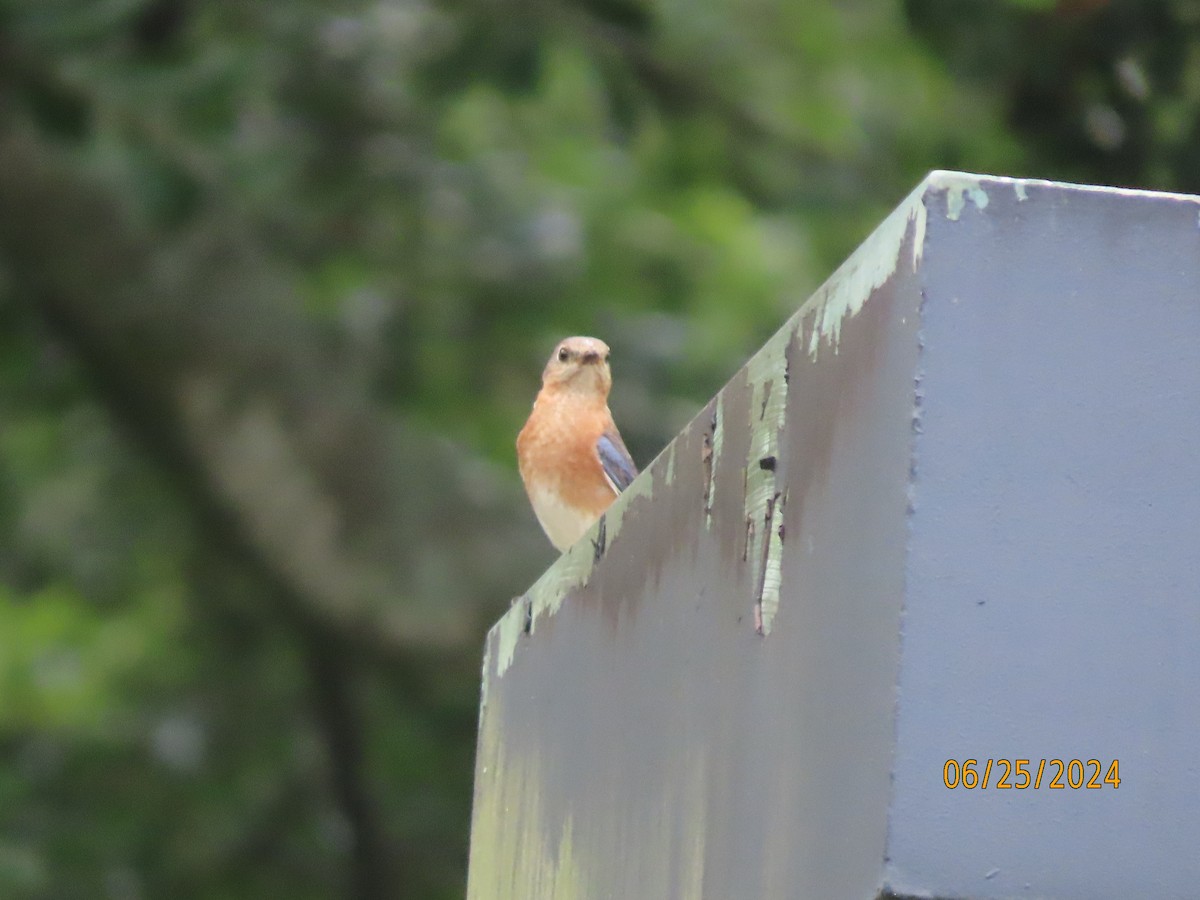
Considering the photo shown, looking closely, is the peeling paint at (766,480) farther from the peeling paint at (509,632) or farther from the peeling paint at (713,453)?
the peeling paint at (509,632)

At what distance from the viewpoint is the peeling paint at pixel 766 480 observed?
1839 millimetres

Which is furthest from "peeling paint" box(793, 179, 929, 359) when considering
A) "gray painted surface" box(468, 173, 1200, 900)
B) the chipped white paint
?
the chipped white paint

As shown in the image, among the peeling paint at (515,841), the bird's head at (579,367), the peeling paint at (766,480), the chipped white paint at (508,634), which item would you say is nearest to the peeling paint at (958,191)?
the peeling paint at (766,480)

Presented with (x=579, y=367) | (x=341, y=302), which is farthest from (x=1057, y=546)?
(x=341, y=302)

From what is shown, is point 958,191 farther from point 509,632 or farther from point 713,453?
point 509,632

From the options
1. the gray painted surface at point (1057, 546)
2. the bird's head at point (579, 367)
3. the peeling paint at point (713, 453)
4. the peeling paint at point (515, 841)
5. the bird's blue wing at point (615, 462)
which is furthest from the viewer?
Answer: the bird's head at point (579, 367)

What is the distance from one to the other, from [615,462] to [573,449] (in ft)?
0.38

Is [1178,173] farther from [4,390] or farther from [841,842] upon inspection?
[4,390]

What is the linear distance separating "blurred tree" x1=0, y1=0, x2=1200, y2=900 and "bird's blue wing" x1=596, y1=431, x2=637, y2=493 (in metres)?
1.30

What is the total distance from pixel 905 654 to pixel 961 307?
0.28 metres

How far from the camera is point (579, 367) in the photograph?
5344mm

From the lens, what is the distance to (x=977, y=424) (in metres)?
1.56

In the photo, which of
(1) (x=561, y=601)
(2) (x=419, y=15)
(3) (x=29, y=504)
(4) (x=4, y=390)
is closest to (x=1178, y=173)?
(1) (x=561, y=601)

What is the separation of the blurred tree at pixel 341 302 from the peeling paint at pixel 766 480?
280 centimetres
